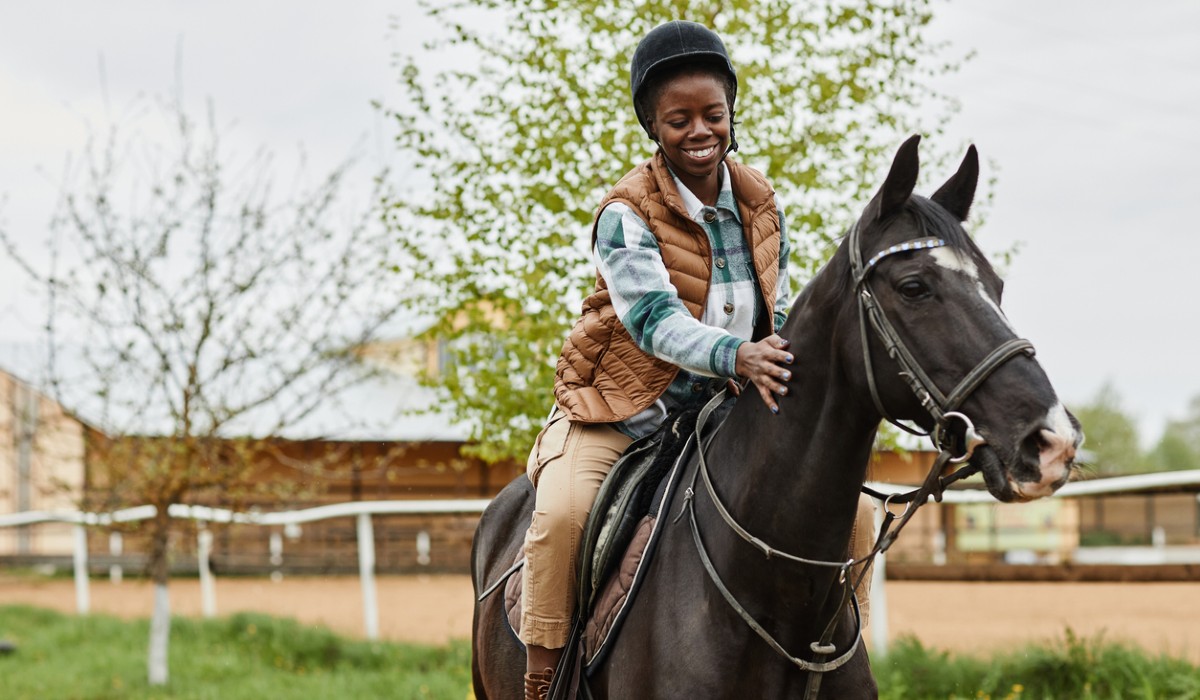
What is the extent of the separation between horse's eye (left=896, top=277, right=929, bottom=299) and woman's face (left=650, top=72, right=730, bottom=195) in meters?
0.93

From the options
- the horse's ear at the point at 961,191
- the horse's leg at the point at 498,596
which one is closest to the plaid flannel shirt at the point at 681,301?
the horse's ear at the point at 961,191

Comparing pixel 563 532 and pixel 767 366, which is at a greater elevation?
pixel 767 366

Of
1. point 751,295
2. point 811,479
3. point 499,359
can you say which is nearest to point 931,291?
point 811,479

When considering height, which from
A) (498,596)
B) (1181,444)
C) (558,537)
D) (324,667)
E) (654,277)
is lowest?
(1181,444)

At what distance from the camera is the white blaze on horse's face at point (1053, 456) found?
229cm

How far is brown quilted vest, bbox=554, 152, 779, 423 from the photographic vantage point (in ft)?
10.9

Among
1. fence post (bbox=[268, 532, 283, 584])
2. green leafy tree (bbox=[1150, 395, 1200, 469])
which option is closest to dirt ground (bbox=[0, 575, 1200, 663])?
fence post (bbox=[268, 532, 283, 584])

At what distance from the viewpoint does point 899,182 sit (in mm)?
2736

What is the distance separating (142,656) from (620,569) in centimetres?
958

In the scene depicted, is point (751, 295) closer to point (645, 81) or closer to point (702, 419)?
point (702, 419)

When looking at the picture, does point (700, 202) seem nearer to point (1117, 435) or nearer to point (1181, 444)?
point (1117, 435)

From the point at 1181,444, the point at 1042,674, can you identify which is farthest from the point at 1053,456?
the point at 1181,444

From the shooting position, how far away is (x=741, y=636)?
2973 mm

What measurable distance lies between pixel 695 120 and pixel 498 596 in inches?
78.0
